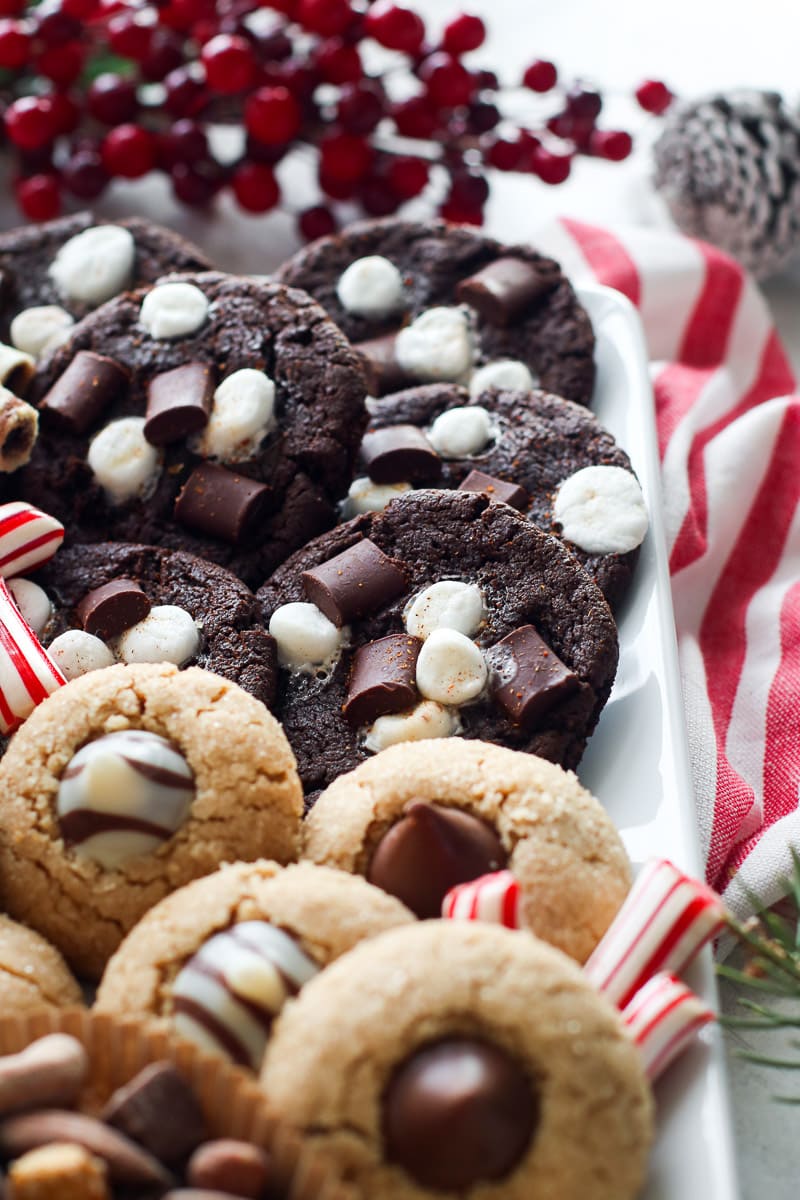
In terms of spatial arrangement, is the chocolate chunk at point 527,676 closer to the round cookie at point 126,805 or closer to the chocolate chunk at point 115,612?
the round cookie at point 126,805

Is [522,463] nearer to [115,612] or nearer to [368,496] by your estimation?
[368,496]

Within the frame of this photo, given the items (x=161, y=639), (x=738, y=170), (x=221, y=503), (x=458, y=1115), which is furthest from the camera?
(x=738, y=170)

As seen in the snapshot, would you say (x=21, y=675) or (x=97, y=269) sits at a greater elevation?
(x=97, y=269)

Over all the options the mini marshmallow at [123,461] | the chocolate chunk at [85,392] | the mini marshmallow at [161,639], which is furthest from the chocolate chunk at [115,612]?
the chocolate chunk at [85,392]

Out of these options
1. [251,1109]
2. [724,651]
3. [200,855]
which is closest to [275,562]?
[200,855]

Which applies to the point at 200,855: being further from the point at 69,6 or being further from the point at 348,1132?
the point at 69,6

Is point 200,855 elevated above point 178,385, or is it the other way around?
point 178,385

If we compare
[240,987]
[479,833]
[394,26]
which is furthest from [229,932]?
[394,26]
